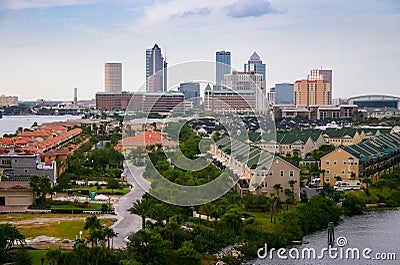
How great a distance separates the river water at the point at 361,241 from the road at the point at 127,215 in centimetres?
183

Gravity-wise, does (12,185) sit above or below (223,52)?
below

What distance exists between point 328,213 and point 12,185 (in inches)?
213

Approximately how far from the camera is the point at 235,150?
15.6 m

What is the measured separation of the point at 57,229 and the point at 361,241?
4276 millimetres

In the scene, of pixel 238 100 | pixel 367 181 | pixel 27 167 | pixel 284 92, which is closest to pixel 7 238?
pixel 27 167

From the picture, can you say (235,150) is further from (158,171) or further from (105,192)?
(105,192)

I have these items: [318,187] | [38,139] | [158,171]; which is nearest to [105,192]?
[158,171]

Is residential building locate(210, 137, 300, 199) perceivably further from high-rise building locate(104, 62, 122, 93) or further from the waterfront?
high-rise building locate(104, 62, 122, 93)

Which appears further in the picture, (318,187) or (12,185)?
(318,187)

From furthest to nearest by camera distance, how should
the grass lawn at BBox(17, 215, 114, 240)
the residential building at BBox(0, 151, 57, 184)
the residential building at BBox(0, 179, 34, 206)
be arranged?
the residential building at BBox(0, 151, 57, 184) → the residential building at BBox(0, 179, 34, 206) → the grass lawn at BBox(17, 215, 114, 240)

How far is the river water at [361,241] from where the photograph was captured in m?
8.94

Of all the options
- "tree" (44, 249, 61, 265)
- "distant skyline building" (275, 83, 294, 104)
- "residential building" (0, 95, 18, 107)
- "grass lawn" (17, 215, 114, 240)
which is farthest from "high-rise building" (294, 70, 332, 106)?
"tree" (44, 249, 61, 265)

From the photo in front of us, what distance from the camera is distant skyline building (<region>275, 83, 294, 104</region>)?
2766 inches

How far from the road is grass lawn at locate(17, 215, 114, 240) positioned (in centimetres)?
26
